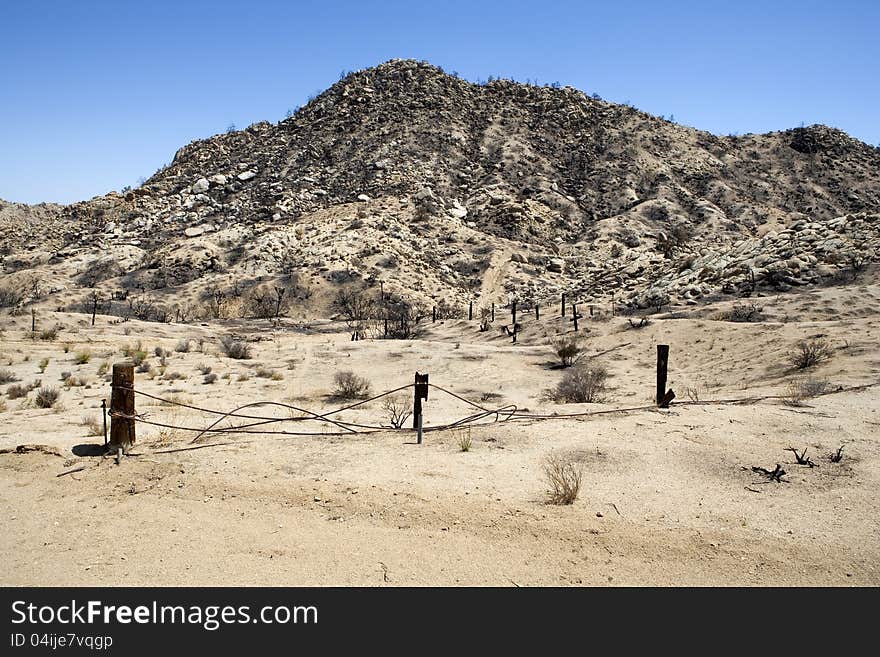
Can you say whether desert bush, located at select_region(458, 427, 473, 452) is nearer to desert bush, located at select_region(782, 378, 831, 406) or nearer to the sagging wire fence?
the sagging wire fence

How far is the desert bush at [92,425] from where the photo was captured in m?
9.05

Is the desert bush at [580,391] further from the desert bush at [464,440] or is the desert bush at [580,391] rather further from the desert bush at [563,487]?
the desert bush at [563,487]

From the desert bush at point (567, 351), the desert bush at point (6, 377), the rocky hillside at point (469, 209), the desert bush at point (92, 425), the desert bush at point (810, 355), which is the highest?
the rocky hillside at point (469, 209)

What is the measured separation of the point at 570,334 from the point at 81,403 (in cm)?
1754

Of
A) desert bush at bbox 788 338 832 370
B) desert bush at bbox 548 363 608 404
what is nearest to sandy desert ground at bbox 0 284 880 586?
desert bush at bbox 548 363 608 404

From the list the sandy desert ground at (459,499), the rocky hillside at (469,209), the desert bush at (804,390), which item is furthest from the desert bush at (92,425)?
the rocky hillside at (469,209)

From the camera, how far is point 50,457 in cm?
750

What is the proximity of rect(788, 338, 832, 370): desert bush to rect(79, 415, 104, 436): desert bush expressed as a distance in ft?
50.4

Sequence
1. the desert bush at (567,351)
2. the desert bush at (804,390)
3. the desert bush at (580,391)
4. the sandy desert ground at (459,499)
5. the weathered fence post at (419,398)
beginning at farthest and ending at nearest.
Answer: the desert bush at (567,351)
the desert bush at (580,391)
the desert bush at (804,390)
the weathered fence post at (419,398)
the sandy desert ground at (459,499)

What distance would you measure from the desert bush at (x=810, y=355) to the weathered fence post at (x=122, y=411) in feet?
48.2

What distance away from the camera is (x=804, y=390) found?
35.8 ft

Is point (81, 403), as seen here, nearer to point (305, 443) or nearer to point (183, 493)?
point (305, 443)

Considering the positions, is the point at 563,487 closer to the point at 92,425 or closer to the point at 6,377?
the point at 92,425

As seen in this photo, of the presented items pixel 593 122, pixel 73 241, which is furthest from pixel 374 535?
pixel 593 122
